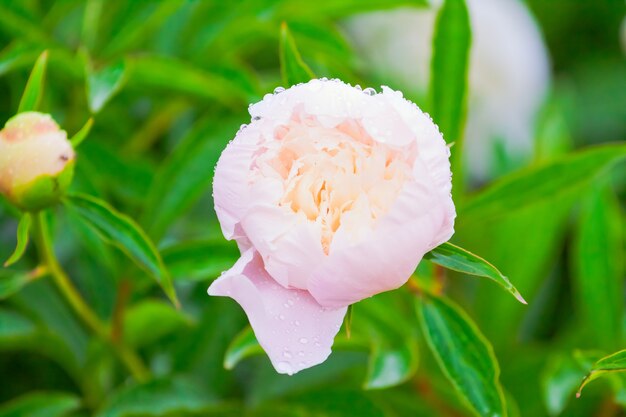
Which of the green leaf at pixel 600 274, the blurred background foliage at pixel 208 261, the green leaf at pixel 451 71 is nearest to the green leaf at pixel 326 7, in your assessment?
the blurred background foliage at pixel 208 261

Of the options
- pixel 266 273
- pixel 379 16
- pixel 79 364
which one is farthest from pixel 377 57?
pixel 266 273

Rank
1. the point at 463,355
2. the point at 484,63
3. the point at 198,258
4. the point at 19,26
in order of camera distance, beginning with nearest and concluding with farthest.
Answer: the point at 463,355
the point at 198,258
the point at 19,26
the point at 484,63

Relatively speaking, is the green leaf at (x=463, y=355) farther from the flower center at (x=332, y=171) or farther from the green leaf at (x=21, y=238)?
the green leaf at (x=21, y=238)

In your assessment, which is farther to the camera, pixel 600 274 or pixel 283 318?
pixel 600 274

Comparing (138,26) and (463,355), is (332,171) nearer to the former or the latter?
(463,355)

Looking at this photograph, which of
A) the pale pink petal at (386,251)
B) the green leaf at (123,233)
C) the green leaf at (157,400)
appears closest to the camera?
the pale pink petal at (386,251)

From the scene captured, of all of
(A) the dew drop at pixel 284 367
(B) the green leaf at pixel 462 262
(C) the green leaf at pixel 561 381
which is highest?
(B) the green leaf at pixel 462 262

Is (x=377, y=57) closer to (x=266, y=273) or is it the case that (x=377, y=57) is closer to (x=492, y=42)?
(x=492, y=42)

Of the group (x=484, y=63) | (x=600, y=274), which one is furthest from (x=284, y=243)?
(x=484, y=63)
